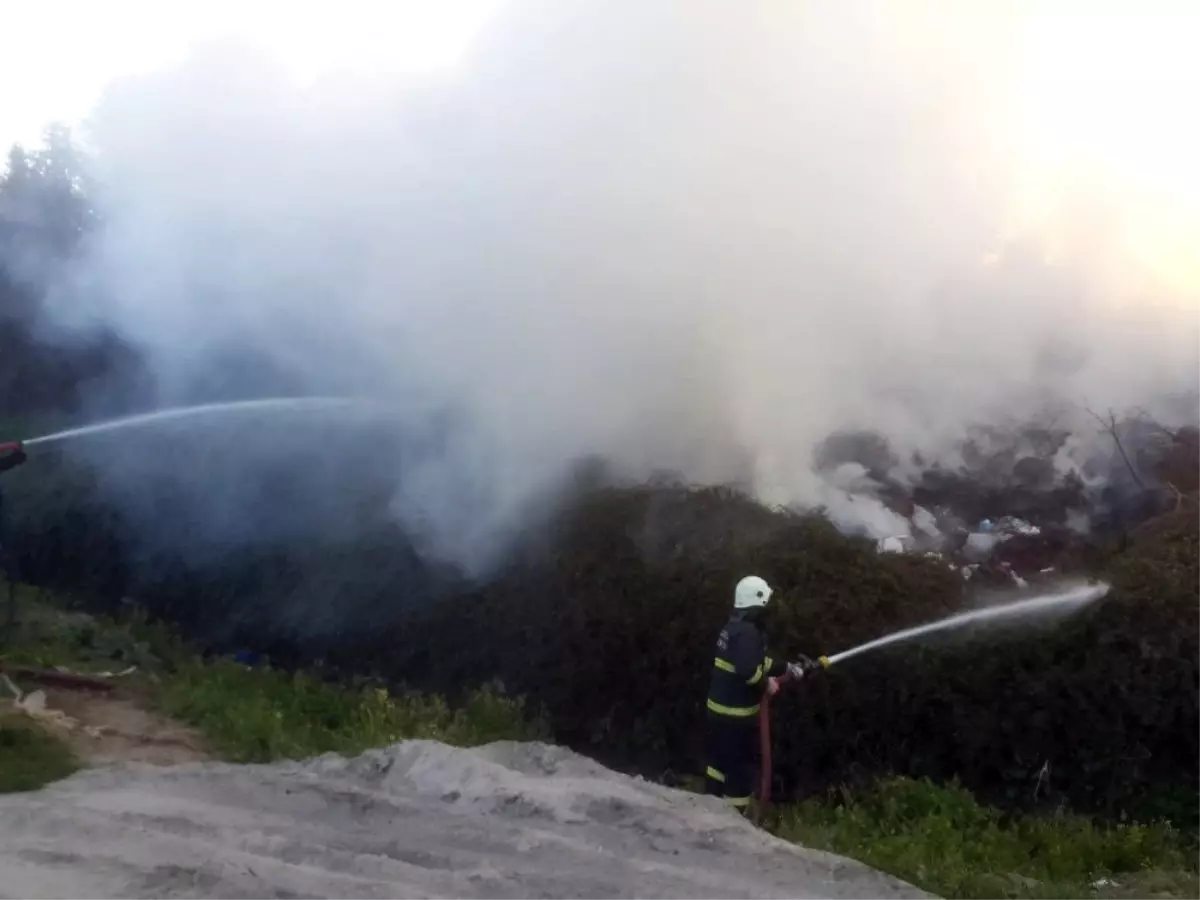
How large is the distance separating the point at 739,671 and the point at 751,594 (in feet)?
1.53

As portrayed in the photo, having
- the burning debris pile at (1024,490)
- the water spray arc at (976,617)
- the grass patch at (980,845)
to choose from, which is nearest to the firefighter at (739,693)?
the water spray arc at (976,617)

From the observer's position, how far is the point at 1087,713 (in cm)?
642

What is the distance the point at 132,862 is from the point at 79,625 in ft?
17.3

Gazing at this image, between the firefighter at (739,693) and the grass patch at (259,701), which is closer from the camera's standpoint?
the firefighter at (739,693)

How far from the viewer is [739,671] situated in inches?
245

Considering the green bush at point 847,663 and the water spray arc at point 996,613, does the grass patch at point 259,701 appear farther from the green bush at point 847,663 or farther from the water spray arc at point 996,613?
Result: the water spray arc at point 996,613

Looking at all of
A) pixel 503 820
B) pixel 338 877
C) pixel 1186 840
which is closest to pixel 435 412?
pixel 503 820

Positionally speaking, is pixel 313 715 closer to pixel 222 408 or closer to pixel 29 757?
pixel 29 757

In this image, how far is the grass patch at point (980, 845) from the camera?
5.11 meters

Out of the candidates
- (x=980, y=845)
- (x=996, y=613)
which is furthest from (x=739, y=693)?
(x=996, y=613)

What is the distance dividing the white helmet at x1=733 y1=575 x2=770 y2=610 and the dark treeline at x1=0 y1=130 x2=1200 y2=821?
2.04 feet

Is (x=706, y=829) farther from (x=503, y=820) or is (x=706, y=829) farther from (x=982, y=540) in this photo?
(x=982, y=540)

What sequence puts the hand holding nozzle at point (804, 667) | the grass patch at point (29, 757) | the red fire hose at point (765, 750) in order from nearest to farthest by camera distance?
the grass patch at point (29, 757) → the hand holding nozzle at point (804, 667) → the red fire hose at point (765, 750)

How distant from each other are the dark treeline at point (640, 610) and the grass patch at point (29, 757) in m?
2.72
